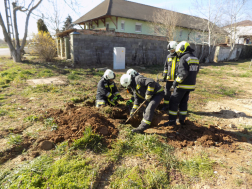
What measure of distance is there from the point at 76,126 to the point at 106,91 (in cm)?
169

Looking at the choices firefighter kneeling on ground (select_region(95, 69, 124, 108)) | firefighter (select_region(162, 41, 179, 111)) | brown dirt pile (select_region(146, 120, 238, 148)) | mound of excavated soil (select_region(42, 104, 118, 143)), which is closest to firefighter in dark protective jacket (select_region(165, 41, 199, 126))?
brown dirt pile (select_region(146, 120, 238, 148))

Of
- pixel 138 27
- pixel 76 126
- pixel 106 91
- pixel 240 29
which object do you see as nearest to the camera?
pixel 76 126

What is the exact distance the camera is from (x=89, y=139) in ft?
9.57

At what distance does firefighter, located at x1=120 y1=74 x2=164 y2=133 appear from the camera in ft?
11.3

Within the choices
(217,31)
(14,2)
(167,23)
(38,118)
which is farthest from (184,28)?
(38,118)

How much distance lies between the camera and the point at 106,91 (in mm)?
4719

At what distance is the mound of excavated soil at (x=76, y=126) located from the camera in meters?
3.05

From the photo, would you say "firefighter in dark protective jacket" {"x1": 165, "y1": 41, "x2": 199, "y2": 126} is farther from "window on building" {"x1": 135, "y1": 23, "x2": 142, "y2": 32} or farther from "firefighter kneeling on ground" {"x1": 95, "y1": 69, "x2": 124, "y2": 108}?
"window on building" {"x1": 135, "y1": 23, "x2": 142, "y2": 32}

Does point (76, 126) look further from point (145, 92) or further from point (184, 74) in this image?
point (184, 74)

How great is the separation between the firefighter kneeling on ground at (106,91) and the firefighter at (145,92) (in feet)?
3.51

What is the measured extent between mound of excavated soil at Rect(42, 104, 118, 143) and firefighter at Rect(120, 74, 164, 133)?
0.62 m

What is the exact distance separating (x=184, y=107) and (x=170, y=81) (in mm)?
1067

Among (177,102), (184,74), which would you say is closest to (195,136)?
(177,102)

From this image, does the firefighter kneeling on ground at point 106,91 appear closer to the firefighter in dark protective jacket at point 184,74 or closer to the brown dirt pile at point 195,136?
the brown dirt pile at point 195,136
